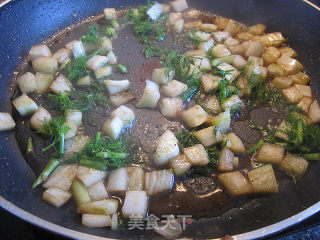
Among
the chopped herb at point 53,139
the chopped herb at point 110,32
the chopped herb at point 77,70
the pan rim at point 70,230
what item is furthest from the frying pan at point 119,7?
the chopped herb at point 77,70

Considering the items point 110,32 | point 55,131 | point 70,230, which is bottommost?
point 110,32

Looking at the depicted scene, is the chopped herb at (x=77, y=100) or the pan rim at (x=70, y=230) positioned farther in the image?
the chopped herb at (x=77, y=100)

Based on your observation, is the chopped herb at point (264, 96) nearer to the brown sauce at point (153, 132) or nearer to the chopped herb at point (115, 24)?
the brown sauce at point (153, 132)

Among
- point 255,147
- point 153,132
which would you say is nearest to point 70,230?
point 153,132

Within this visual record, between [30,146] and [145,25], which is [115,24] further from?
[30,146]

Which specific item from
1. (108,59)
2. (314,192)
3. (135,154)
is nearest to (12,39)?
(108,59)

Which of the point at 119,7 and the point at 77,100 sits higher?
the point at 77,100

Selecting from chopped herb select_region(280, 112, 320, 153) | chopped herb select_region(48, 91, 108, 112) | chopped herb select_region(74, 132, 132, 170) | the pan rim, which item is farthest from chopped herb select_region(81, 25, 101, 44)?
chopped herb select_region(280, 112, 320, 153)

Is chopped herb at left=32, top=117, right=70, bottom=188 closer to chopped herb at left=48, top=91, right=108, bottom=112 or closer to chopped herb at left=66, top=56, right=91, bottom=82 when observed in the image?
chopped herb at left=48, top=91, right=108, bottom=112
